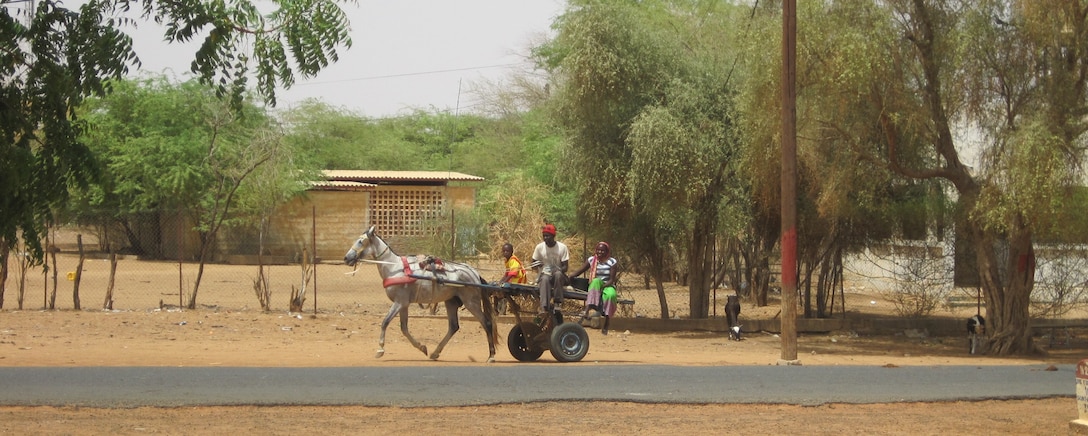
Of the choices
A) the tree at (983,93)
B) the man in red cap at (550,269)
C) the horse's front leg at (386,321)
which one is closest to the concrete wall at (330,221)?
the tree at (983,93)

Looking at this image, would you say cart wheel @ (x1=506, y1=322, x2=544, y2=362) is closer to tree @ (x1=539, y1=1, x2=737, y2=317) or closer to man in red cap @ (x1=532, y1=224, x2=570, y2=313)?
man in red cap @ (x1=532, y1=224, x2=570, y2=313)

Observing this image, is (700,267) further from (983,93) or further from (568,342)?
(568,342)

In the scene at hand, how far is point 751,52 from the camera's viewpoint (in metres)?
20.5

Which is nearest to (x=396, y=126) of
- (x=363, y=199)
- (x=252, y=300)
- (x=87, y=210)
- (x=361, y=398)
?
(x=363, y=199)

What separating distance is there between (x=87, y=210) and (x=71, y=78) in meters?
31.4

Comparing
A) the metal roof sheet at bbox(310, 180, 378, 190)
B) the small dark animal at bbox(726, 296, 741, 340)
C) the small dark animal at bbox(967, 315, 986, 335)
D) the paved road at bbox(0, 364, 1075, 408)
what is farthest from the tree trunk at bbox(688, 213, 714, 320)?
the metal roof sheet at bbox(310, 180, 378, 190)

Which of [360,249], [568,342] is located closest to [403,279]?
[360,249]

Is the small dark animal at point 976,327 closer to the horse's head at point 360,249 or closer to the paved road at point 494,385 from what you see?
the paved road at point 494,385

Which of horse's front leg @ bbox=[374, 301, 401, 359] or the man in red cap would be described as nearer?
the man in red cap

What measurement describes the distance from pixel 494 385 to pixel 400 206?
104 feet

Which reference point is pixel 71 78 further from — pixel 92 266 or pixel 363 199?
pixel 363 199

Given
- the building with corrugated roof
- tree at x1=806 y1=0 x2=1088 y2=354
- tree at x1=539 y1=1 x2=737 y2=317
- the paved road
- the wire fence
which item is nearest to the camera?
the paved road

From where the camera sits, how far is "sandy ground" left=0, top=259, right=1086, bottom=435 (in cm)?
1041

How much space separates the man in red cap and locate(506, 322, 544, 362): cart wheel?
0.65 metres
